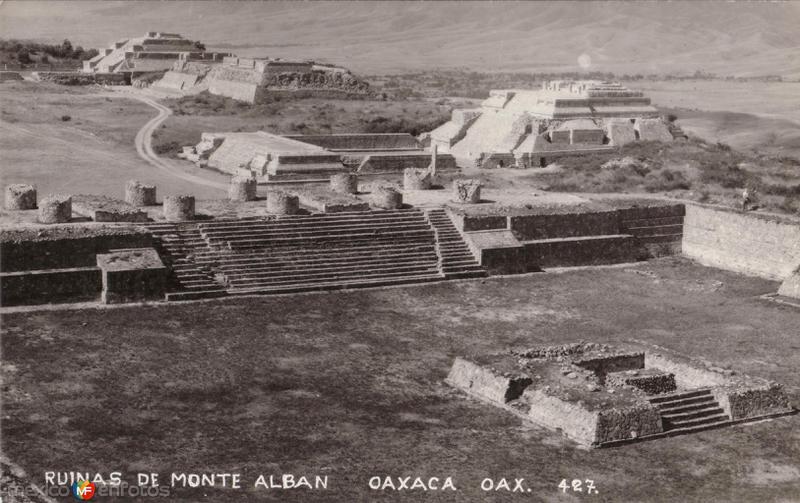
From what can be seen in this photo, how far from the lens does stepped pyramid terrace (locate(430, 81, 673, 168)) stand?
1548 inches

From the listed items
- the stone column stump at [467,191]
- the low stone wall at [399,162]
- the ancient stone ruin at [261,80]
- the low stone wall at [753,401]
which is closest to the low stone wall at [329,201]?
the stone column stump at [467,191]

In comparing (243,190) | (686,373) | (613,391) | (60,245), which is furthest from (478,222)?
(613,391)

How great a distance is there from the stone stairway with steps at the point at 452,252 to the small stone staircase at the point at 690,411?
867 cm

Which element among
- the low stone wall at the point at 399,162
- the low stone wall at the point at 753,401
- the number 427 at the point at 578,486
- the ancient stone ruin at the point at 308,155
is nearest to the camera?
the number 427 at the point at 578,486

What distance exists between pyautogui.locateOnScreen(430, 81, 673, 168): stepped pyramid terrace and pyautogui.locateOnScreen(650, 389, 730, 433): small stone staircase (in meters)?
22.9

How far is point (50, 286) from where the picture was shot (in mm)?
20578

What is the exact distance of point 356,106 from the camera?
163 feet

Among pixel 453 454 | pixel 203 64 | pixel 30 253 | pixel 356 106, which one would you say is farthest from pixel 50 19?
pixel 453 454

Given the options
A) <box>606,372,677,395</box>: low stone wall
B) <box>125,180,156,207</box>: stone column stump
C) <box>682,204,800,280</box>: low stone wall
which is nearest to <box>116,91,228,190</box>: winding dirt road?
<box>125,180,156,207</box>: stone column stump

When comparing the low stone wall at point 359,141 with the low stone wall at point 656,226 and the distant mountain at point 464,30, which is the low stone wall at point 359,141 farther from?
the distant mountain at point 464,30

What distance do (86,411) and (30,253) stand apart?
668cm

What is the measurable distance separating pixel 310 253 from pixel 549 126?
18966mm

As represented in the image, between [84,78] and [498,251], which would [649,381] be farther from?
[84,78]

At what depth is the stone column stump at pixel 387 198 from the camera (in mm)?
25953
